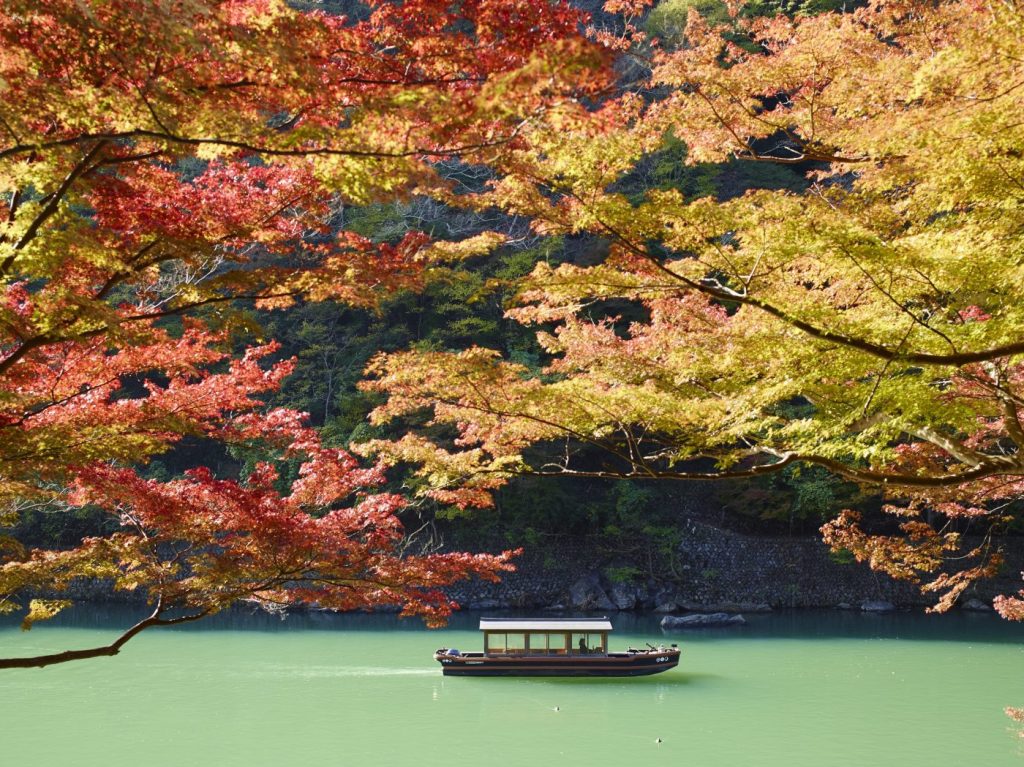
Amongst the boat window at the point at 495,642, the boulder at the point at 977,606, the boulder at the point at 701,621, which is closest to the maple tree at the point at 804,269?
the boat window at the point at 495,642

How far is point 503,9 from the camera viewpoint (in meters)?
3.29

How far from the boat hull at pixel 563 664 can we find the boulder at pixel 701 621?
4.90m

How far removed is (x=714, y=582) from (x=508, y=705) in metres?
10.3

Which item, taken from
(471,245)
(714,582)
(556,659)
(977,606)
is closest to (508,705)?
(556,659)

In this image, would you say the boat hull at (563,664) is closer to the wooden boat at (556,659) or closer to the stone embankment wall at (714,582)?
the wooden boat at (556,659)

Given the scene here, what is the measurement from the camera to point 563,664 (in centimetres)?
1327

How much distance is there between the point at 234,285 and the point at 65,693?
10.5 metres

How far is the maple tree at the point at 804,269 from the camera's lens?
3822 mm

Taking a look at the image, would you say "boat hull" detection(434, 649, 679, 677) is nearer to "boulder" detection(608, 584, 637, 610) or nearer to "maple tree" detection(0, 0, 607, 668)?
"boulder" detection(608, 584, 637, 610)

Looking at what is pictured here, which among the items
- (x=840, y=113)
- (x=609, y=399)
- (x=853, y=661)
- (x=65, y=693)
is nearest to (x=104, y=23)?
(x=609, y=399)

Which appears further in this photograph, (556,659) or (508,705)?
(556,659)

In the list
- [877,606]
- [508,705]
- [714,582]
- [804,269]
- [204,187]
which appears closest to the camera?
[204,187]

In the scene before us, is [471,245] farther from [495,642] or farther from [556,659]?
[495,642]

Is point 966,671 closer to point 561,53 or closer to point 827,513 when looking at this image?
point 827,513
